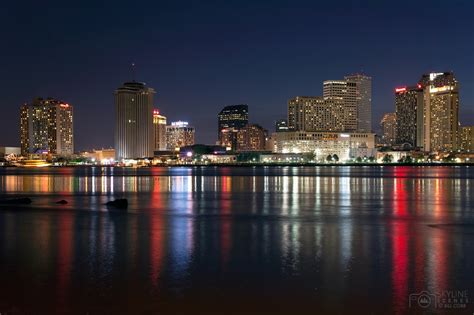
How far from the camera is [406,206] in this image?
44.0m

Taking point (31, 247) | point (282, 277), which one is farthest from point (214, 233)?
point (282, 277)

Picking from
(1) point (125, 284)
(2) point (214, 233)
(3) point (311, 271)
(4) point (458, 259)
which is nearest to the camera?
(1) point (125, 284)

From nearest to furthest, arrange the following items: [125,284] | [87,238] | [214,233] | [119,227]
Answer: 1. [125,284]
2. [87,238]
3. [214,233]
4. [119,227]

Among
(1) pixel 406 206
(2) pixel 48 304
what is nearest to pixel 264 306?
(2) pixel 48 304

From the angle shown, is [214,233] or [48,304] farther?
[214,233]

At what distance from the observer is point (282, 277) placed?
18.6 m

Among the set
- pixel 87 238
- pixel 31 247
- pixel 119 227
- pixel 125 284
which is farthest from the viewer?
pixel 119 227

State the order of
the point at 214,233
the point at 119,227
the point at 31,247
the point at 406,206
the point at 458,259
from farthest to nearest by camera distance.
→ the point at 406,206 < the point at 119,227 < the point at 214,233 < the point at 31,247 < the point at 458,259

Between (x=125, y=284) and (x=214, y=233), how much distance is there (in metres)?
11.7

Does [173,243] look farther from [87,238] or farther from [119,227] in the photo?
[119,227]

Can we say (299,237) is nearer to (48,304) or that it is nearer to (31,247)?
(31,247)

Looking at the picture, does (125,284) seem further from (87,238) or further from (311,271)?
(87,238)

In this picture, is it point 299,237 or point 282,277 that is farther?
point 299,237

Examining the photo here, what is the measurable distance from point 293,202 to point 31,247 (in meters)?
27.4
